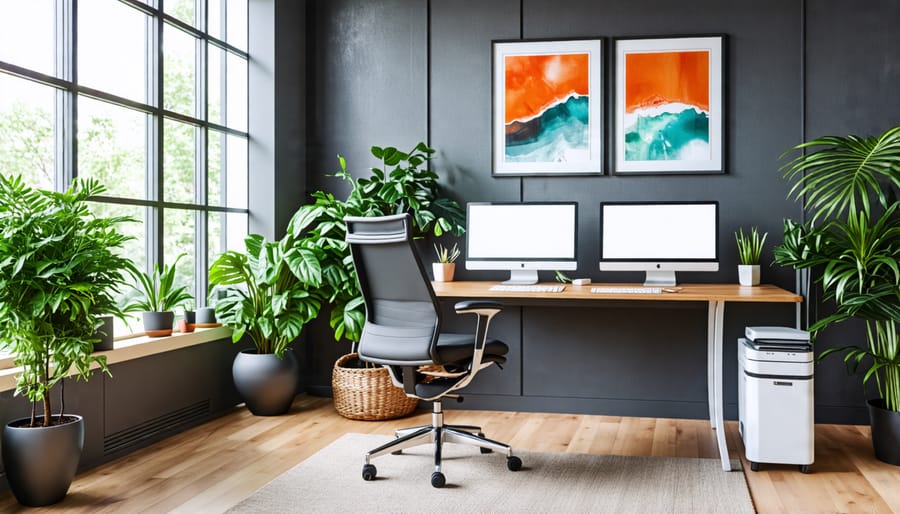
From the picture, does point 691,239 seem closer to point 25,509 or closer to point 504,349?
point 504,349

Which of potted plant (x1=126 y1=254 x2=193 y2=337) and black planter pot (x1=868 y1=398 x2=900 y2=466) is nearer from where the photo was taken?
black planter pot (x1=868 y1=398 x2=900 y2=466)

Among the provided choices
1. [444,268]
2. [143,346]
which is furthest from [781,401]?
[143,346]

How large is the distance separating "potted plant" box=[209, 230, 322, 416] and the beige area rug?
0.76m

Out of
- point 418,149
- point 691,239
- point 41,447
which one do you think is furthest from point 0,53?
point 691,239

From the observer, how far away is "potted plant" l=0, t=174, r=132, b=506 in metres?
2.62

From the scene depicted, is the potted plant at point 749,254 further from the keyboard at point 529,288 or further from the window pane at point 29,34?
the window pane at point 29,34

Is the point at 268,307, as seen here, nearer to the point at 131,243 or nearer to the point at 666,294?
the point at 131,243

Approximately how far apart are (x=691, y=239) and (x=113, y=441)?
9.62 feet

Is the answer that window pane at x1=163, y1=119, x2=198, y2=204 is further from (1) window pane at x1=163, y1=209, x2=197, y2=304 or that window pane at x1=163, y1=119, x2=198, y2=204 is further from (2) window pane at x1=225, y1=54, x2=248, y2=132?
(2) window pane at x1=225, y1=54, x2=248, y2=132

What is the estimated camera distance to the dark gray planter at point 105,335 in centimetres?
325

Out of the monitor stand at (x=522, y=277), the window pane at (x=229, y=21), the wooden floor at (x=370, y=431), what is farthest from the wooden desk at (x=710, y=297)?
the window pane at (x=229, y=21)

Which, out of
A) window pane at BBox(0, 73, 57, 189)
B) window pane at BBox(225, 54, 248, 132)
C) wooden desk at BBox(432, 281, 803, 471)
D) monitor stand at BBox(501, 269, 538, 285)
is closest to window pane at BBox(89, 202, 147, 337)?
window pane at BBox(0, 73, 57, 189)

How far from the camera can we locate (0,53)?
2963 mm

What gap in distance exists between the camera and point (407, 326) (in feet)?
10.2
